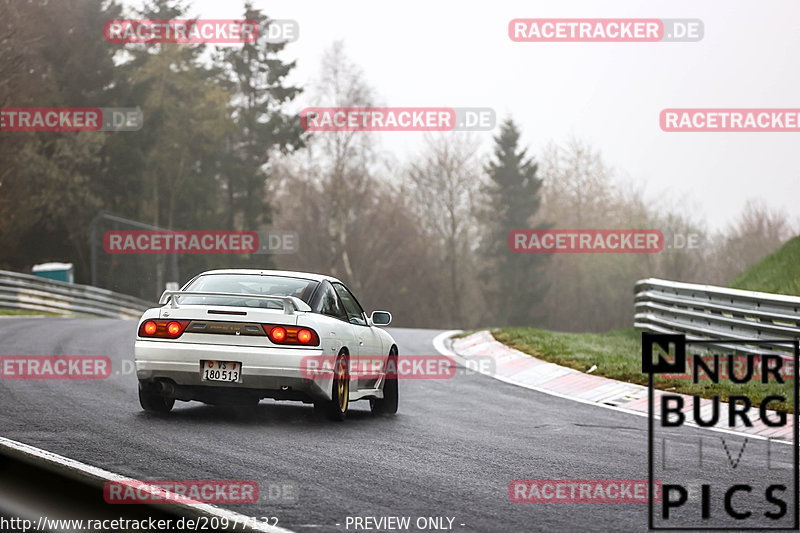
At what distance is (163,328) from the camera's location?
878cm

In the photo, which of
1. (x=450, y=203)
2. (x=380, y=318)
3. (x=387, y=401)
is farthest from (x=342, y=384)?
(x=450, y=203)

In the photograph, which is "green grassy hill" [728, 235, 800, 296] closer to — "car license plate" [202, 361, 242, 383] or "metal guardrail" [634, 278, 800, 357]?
"metal guardrail" [634, 278, 800, 357]

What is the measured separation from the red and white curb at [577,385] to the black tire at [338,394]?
349cm

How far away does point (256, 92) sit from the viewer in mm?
57000

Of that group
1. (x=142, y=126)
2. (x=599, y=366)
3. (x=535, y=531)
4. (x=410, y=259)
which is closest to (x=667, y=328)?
(x=599, y=366)

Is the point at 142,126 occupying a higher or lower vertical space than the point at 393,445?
higher

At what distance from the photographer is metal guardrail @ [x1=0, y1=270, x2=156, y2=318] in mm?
32312

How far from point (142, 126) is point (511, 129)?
25.8 m

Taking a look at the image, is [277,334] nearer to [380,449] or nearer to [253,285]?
[253,285]

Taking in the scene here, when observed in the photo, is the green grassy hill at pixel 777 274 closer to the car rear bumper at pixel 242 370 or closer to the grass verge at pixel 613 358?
the grass verge at pixel 613 358

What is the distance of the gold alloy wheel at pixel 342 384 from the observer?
9.09m

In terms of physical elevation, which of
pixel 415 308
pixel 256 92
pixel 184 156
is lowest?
pixel 415 308

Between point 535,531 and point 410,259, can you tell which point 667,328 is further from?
point 410,259

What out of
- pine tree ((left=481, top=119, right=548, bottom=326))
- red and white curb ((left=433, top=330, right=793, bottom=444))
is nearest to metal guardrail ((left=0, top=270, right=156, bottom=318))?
red and white curb ((left=433, top=330, right=793, bottom=444))
